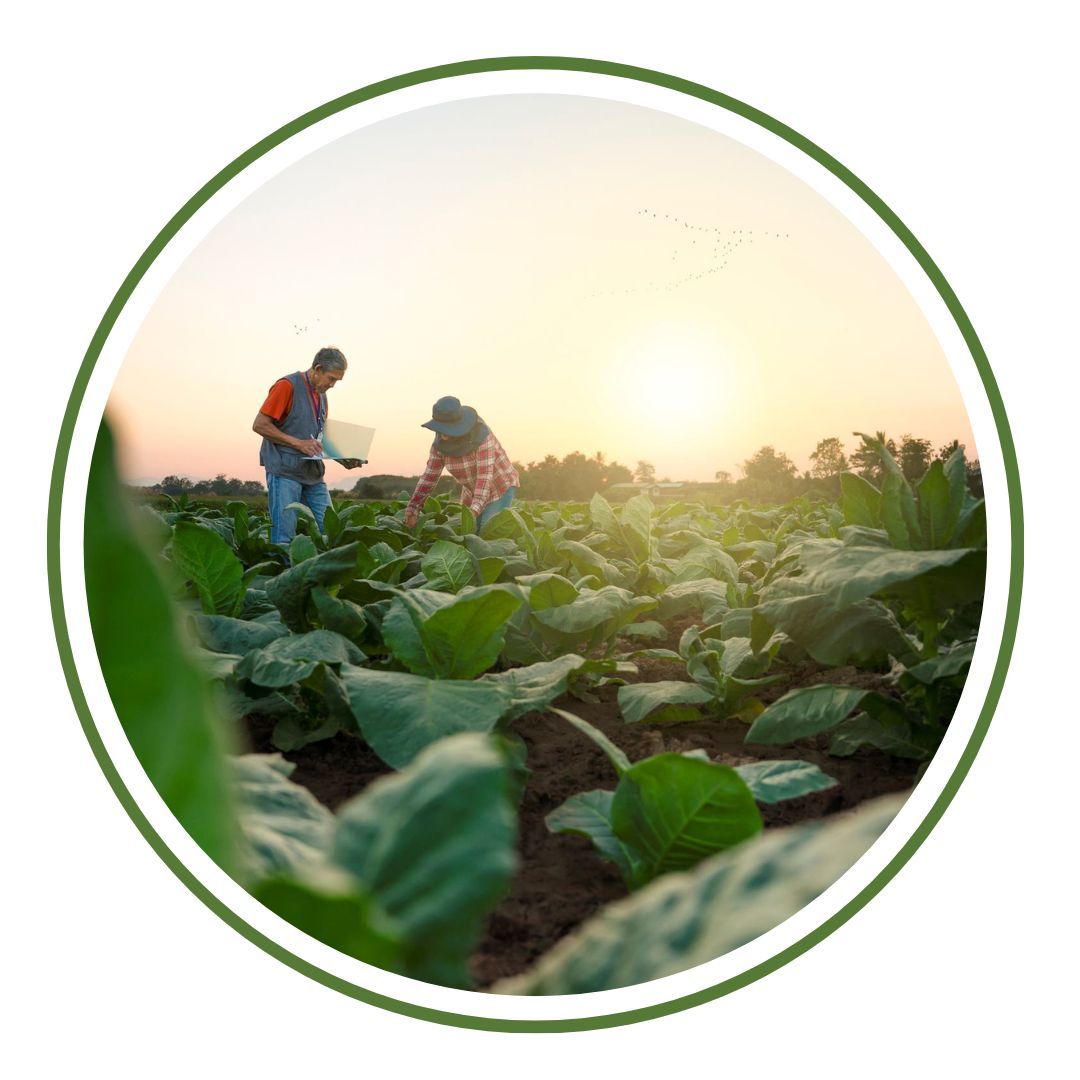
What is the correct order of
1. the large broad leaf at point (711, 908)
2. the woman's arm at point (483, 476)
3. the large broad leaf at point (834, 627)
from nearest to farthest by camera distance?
the large broad leaf at point (711, 908) → the large broad leaf at point (834, 627) → the woman's arm at point (483, 476)

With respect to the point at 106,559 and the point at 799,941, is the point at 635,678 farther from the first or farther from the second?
the point at 106,559

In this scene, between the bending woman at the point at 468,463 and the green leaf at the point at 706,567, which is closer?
the bending woman at the point at 468,463

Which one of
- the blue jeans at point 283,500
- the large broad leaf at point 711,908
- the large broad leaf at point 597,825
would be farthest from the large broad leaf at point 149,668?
the blue jeans at point 283,500

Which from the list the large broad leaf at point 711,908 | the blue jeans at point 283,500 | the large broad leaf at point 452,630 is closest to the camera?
the large broad leaf at point 711,908

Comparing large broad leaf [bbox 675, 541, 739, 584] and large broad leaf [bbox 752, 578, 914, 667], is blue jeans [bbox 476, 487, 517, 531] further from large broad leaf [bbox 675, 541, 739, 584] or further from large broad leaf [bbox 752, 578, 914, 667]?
large broad leaf [bbox 752, 578, 914, 667]

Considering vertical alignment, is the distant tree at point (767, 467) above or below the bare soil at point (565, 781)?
above

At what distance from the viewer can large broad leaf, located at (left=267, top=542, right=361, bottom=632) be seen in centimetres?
191

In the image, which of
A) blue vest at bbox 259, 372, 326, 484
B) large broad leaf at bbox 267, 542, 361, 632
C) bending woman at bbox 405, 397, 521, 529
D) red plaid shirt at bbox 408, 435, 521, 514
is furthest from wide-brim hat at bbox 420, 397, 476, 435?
large broad leaf at bbox 267, 542, 361, 632

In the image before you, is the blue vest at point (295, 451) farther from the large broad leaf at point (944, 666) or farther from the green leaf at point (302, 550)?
the large broad leaf at point (944, 666)

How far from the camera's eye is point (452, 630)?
4.69 ft

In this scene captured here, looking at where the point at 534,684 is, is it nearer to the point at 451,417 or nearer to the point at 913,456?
the point at 913,456

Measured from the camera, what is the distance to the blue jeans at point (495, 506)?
328cm

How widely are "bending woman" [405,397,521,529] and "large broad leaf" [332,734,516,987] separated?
1838 mm

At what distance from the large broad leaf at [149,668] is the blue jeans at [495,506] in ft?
8.62
